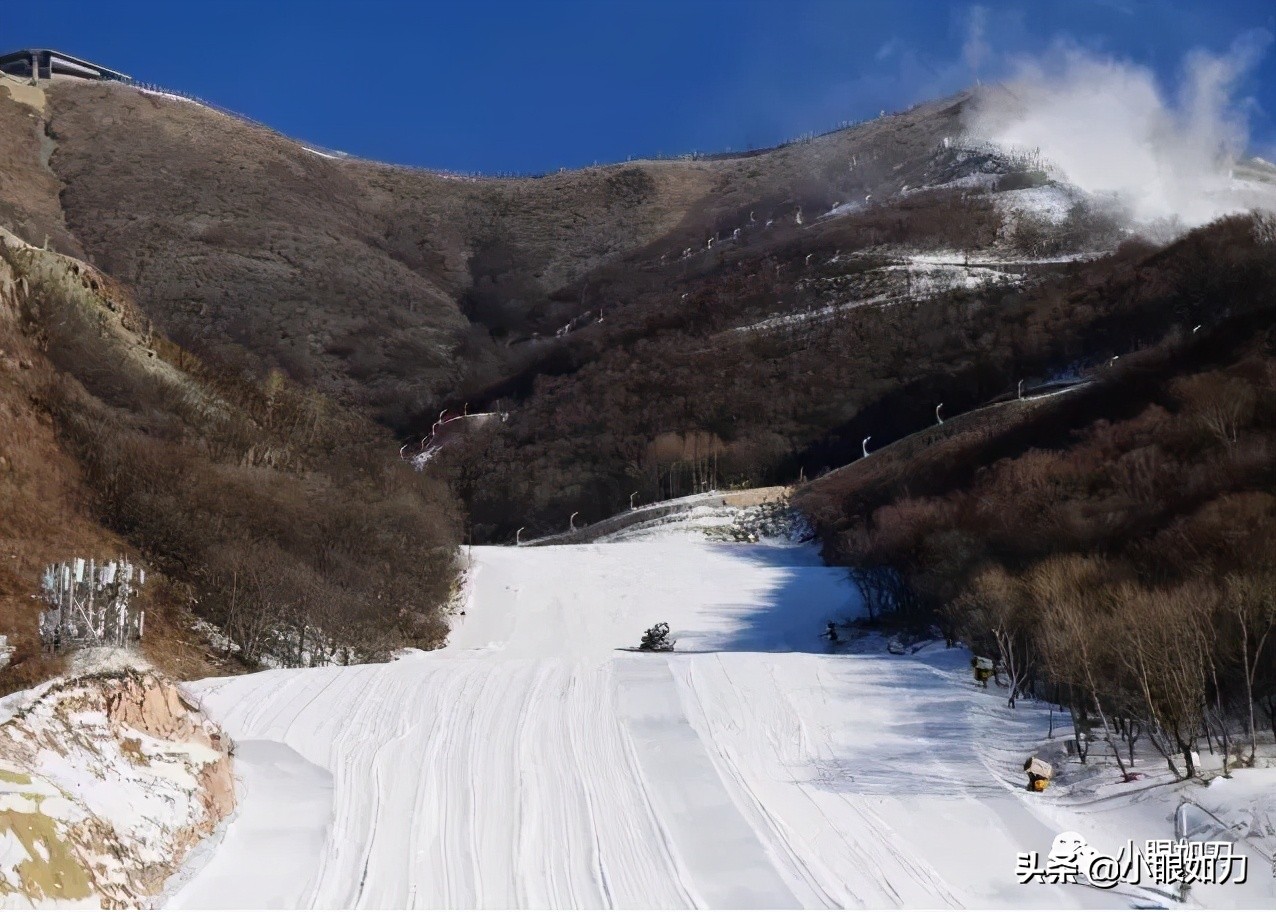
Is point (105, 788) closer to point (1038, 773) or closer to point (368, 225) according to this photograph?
point (1038, 773)

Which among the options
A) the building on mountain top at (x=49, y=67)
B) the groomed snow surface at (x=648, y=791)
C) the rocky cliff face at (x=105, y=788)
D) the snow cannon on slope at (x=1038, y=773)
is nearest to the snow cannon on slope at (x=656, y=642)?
the groomed snow surface at (x=648, y=791)

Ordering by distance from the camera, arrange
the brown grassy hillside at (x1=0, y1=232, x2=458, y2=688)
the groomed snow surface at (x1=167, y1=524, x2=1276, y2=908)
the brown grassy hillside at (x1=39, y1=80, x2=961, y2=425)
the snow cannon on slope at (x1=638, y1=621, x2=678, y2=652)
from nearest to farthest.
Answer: the groomed snow surface at (x1=167, y1=524, x2=1276, y2=908), the brown grassy hillside at (x1=0, y1=232, x2=458, y2=688), the snow cannon on slope at (x1=638, y1=621, x2=678, y2=652), the brown grassy hillside at (x1=39, y1=80, x2=961, y2=425)

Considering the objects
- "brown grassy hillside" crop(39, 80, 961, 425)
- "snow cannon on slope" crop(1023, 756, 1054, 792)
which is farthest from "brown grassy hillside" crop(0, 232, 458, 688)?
"brown grassy hillside" crop(39, 80, 961, 425)

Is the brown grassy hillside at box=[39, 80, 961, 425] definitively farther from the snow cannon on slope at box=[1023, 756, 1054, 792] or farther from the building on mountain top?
the snow cannon on slope at box=[1023, 756, 1054, 792]

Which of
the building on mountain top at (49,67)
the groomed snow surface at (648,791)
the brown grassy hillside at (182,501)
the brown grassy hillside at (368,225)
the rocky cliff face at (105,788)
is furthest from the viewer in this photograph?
the building on mountain top at (49,67)

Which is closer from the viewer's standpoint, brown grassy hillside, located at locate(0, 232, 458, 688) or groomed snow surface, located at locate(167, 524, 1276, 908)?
groomed snow surface, located at locate(167, 524, 1276, 908)

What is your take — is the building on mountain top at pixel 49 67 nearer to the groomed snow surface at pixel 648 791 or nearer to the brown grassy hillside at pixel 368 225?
the brown grassy hillside at pixel 368 225

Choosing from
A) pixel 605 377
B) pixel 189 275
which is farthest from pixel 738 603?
pixel 189 275
